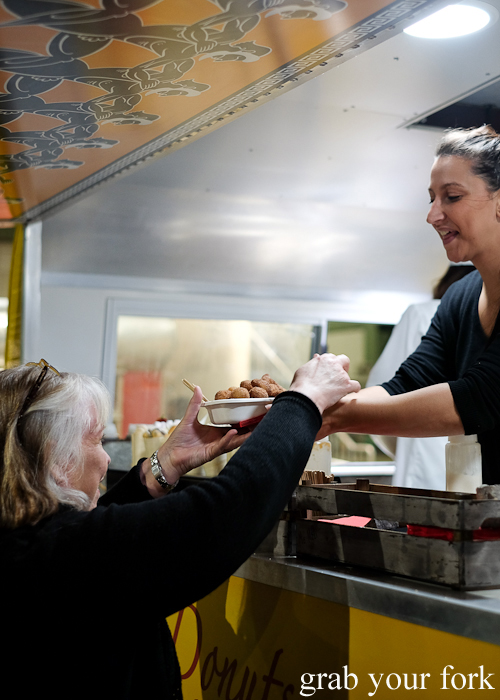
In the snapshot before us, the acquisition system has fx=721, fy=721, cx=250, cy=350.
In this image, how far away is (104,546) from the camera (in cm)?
97

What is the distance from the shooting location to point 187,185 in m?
4.39

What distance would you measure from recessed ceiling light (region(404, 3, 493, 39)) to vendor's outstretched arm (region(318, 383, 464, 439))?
1483mm

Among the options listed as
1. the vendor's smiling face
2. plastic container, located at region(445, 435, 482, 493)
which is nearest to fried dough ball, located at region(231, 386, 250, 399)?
plastic container, located at region(445, 435, 482, 493)

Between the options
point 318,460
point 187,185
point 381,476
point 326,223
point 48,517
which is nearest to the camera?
point 48,517

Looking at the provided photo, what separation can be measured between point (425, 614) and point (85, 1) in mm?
1378

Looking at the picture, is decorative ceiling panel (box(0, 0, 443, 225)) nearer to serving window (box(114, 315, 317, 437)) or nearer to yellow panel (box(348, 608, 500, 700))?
yellow panel (box(348, 608, 500, 700))

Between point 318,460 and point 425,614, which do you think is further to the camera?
point 318,460

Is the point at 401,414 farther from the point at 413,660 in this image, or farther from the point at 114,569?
the point at 114,569

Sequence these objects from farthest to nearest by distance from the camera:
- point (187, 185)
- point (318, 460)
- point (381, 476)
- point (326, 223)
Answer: point (381, 476) < point (326, 223) < point (187, 185) < point (318, 460)

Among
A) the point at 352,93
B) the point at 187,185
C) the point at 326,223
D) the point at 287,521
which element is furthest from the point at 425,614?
the point at 326,223

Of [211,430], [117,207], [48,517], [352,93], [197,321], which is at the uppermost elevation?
[352,93]

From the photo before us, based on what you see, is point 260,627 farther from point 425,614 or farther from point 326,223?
point 326,223

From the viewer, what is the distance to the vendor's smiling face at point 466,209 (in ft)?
5.58

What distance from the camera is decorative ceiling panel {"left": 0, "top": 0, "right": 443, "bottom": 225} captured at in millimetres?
1571
